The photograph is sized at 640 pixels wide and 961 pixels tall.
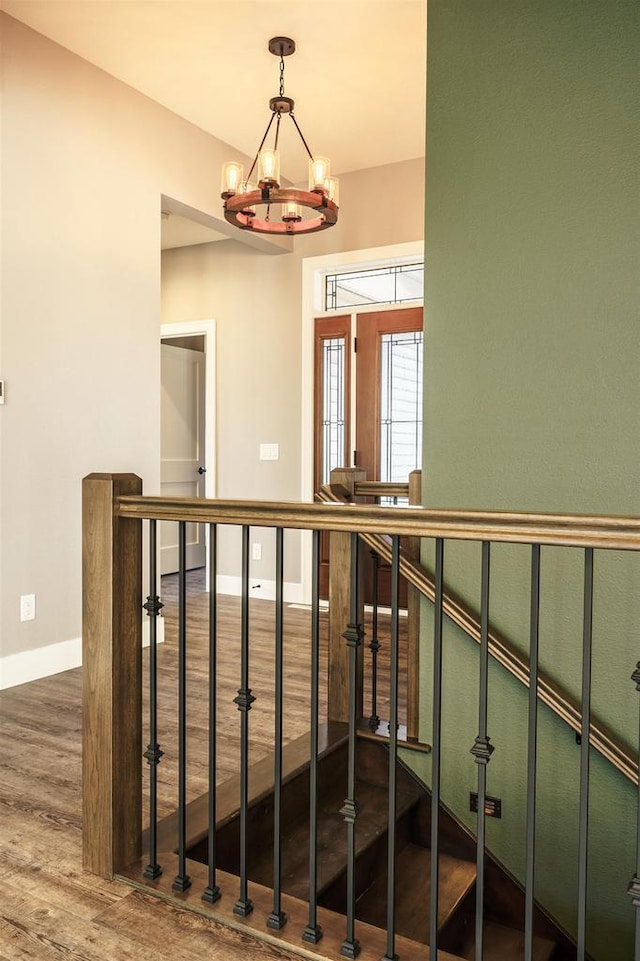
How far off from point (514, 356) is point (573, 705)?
1111 mm

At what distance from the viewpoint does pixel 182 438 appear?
670 centimetres

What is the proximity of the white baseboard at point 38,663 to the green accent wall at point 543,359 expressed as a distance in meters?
1.75

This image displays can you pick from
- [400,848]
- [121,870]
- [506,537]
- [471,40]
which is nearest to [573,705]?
[400,848]

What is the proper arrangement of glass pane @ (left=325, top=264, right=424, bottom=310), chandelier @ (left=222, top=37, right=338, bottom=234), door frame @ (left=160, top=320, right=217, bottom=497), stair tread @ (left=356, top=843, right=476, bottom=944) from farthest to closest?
door frame @ (left=160, top=320, right=217, bottom=497) → glass pane @ (left=325, top=264, right=424, bottom=310) → chandelier @ (left=222, top=37, right=338, bottom=234) → stair tread @ (left=356, top=843, right=476, bottom=944)

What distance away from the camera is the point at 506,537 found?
4.17 feet

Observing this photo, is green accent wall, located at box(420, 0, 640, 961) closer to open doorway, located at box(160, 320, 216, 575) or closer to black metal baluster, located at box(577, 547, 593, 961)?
black metal baluster, located at box(577, 547, 593, 961)

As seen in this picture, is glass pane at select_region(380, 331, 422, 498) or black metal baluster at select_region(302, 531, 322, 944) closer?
black metal baluster at select_region(302, 531, 322, 944)

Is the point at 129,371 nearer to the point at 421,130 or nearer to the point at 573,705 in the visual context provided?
the point at 421,130

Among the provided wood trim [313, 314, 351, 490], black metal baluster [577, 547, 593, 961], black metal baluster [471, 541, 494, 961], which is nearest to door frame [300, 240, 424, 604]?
wood trim [313, 314, 351, 490]

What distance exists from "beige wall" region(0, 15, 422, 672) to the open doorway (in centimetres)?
212

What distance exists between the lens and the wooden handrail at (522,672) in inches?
81.3

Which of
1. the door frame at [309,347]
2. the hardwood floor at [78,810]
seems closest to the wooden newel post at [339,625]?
the hardwood floor at [78,810]

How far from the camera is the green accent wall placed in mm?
2162

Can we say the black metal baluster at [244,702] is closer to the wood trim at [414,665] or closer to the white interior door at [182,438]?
the wood trim at [414,665]
